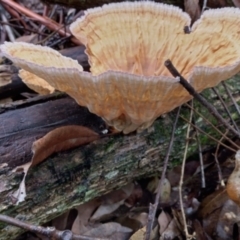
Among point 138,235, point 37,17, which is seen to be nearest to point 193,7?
point 37,17

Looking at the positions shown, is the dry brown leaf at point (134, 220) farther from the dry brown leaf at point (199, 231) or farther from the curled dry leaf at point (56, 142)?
the curled dry leaf at point (56, 142)

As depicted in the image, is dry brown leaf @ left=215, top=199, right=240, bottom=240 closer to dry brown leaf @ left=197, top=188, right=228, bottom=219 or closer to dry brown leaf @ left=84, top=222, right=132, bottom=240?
dry brown leaf @ left=197, top=188, right=228, bottom=219

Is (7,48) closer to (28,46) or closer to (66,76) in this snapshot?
(28,46)

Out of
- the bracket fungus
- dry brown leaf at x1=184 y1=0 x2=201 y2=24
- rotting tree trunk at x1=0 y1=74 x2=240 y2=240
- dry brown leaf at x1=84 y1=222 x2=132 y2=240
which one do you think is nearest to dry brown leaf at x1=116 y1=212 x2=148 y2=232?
dry brown leaf at x1=84 y1=222 x2=132 y2=240

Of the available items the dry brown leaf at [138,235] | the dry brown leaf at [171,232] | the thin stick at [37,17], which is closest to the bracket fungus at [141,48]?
the dry brown leaf at [138,235]

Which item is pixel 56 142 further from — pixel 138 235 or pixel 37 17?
pixel 37 17
